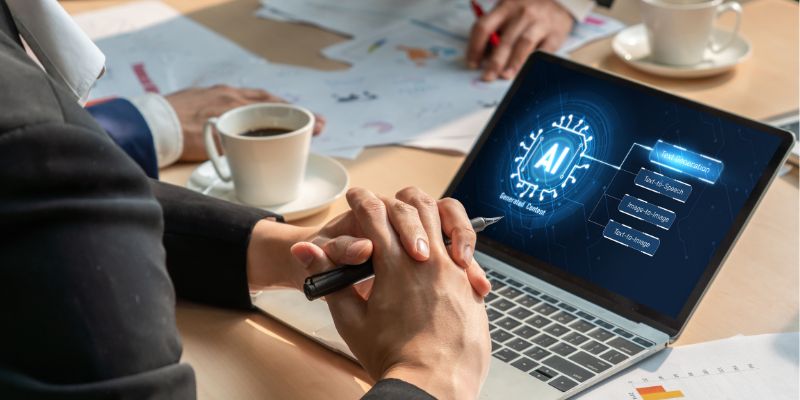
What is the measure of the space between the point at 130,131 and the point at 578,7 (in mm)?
813

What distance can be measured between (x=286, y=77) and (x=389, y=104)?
19cm

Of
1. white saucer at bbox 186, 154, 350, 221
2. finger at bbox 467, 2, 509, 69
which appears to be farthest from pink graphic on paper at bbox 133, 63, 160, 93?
finger at bbox 467, 2, 509, 69

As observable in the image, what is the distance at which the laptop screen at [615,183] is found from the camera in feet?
2.91

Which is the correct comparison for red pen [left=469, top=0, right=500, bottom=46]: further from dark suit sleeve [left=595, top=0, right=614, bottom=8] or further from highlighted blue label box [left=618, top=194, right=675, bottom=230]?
highlighted blue label box [left=618, top=194, right=675, bottom=230]

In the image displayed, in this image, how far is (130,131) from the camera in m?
1.20

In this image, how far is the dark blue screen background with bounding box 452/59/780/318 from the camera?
35.0 inches

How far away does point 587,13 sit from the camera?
1657 mm

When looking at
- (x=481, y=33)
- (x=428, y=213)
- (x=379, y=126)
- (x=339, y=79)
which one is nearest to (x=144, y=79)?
(x=339, y=79)

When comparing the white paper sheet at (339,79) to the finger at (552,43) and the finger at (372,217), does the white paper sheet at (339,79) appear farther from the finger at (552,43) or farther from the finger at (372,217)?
the finger at (372,217)

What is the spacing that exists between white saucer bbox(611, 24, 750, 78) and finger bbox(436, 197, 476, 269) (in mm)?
692

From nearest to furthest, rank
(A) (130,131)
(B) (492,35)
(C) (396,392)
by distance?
(C) (396,392)
(A) (130,131)
(B) (492,35)

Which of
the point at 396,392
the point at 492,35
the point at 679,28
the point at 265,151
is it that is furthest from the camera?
the point at 492,35

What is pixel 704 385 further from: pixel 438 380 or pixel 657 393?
pixel 438 380

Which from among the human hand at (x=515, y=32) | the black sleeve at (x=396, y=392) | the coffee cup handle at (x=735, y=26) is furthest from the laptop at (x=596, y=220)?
the coffee cup handle at (x=735, y=26)
